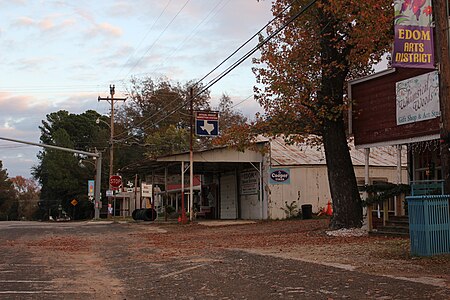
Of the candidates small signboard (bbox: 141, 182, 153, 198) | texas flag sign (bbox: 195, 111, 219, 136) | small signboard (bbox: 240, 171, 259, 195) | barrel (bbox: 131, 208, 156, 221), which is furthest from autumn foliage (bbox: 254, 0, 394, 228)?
barrel (bbox: 131, 208, 156, 221)

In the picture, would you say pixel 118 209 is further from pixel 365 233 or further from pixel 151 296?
pixel 151 296

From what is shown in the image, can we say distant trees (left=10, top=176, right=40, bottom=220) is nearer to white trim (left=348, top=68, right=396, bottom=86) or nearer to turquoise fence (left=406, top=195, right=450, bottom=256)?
white trim (left=348, top=68, right=396, bottom=86)

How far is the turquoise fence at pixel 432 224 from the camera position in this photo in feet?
38.2

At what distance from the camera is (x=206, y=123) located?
30.6m

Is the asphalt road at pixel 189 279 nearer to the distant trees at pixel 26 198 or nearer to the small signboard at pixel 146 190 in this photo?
the small signboard at pixel 146 190

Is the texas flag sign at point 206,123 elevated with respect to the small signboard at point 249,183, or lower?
elevated

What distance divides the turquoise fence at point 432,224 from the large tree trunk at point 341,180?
785 cm

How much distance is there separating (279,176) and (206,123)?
5.42m

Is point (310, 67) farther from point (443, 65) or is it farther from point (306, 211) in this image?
point (306, 211)

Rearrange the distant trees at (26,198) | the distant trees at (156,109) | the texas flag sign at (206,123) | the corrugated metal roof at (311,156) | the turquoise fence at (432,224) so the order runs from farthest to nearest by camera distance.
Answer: the distant trees at (26,198), the distant trees at (156,109), the corrugated metal roof at (311,156), the texas flag sign at (206,123), the turquoise fence at (432,224)

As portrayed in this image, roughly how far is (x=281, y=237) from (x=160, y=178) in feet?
76.4

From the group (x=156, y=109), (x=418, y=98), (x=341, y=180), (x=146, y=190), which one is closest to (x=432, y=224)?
(x=418, y=98)

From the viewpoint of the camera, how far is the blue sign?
32500 millimetres

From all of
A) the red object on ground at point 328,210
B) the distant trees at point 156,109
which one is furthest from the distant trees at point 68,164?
the red object on ground at point 328,210
